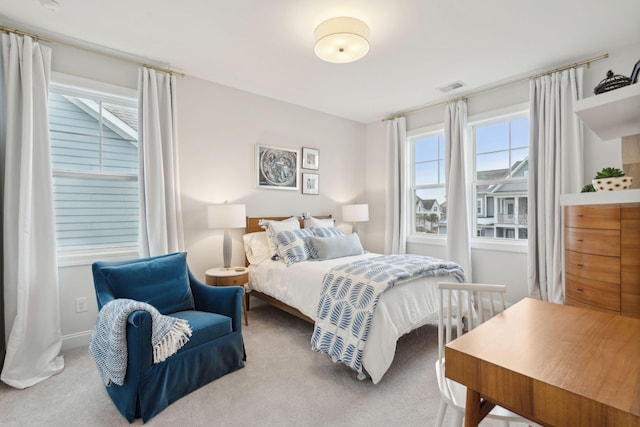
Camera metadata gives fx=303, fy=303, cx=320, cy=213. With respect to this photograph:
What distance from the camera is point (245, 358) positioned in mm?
2416

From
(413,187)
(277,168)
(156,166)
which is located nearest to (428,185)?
(413,187)

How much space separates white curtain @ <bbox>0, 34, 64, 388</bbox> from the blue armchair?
719mm

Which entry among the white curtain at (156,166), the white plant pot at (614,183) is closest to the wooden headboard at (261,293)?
the white curtain at (156,166)

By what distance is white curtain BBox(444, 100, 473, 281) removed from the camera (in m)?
3.85

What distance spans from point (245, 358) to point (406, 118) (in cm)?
389

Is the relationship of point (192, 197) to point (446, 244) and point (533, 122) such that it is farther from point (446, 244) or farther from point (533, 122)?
point (533, 122)

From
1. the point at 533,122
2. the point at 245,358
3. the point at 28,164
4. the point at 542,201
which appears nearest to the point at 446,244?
the point at 542,201

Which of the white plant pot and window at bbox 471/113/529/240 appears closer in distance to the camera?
the white plant pot

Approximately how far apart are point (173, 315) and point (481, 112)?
4.00m

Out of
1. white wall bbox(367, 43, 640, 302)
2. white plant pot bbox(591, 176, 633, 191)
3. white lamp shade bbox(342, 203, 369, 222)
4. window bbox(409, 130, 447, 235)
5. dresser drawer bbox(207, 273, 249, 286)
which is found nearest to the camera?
white plant pot bbox(591, 176, 633, 191)

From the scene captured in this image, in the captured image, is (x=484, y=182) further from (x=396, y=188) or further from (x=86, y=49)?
(x=86, y=49)

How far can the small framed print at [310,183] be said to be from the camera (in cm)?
434

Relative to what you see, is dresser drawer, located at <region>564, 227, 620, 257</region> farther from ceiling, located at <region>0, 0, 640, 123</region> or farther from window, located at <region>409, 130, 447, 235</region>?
window, located at <region>409, 130, 447, 235</region>

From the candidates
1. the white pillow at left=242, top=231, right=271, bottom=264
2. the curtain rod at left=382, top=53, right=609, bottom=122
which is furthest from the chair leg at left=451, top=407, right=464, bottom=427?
A: the curtain rod at left=382, top=53, right=609, bottom=122
